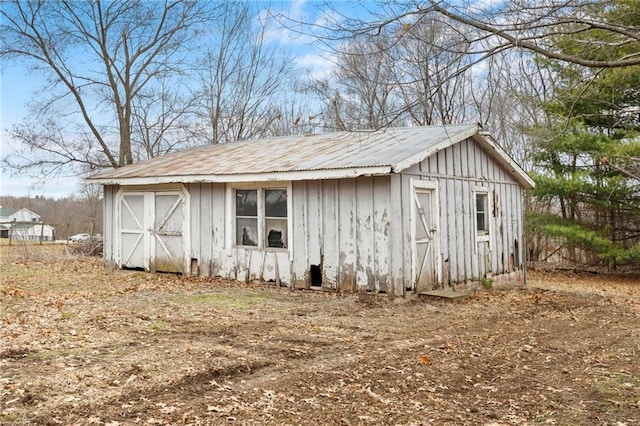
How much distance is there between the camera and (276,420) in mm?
3902

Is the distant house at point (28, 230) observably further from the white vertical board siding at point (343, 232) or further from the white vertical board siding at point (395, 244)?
the white vertical board siding at point (395, 244)

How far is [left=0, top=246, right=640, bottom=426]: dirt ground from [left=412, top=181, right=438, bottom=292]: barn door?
72 centimetres

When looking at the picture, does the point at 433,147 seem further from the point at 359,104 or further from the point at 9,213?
the point at 9,213

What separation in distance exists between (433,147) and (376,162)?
1347 mm

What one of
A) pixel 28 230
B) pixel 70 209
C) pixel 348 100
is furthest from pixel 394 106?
pixel 70 209

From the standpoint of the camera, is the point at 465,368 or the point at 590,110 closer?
the point at 465,368

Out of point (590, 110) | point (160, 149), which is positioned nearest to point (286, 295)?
point (590, 110)

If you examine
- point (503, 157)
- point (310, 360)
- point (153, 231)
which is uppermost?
point (503, 157)

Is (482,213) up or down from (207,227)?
up

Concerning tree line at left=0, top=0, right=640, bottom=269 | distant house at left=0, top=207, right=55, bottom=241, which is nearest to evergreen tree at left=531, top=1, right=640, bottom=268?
tree line at left=0, top=0, right=640, bottom=269

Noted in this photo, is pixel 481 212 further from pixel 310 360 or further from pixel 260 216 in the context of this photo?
pixel 310 360

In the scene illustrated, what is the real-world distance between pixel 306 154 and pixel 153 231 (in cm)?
418

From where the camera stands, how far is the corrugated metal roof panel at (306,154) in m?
10.0

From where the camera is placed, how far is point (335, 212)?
10242 millimetres
